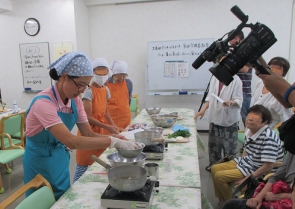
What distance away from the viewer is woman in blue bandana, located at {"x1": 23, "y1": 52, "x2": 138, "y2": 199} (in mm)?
1153

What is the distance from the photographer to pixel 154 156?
1509 mm

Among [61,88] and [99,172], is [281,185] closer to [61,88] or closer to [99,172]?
[99,172]

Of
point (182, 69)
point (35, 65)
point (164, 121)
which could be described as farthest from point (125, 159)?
point (35, 65)

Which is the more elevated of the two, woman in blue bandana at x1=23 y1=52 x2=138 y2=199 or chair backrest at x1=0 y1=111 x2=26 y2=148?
woman in blue bandana at x1=23 y1=52 x2=138 y2=199

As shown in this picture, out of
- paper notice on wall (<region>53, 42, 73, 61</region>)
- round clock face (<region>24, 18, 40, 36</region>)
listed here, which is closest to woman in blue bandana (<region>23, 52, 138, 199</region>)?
paper notice on wall (<region>53, 42, 73, 61</region>)

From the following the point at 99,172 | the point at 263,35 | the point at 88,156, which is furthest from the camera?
the point at 88,156

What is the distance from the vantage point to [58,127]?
3.74 feet

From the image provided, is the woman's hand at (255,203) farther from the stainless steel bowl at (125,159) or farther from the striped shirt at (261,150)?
the stainless steel bowl at (125,159)

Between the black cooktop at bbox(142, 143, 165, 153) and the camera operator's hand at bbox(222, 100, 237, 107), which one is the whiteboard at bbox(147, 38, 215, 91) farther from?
the black cooktop at bbox(142, 143, 165, 153)

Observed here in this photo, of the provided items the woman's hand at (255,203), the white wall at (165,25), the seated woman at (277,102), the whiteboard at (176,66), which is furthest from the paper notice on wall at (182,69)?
the woman's hand at (255,203)

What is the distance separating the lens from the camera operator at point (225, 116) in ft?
8.32

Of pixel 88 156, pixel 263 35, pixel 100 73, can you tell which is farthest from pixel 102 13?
pixel 263 35

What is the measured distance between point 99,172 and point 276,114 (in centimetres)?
176

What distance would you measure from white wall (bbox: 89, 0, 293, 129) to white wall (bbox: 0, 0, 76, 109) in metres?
0.58
